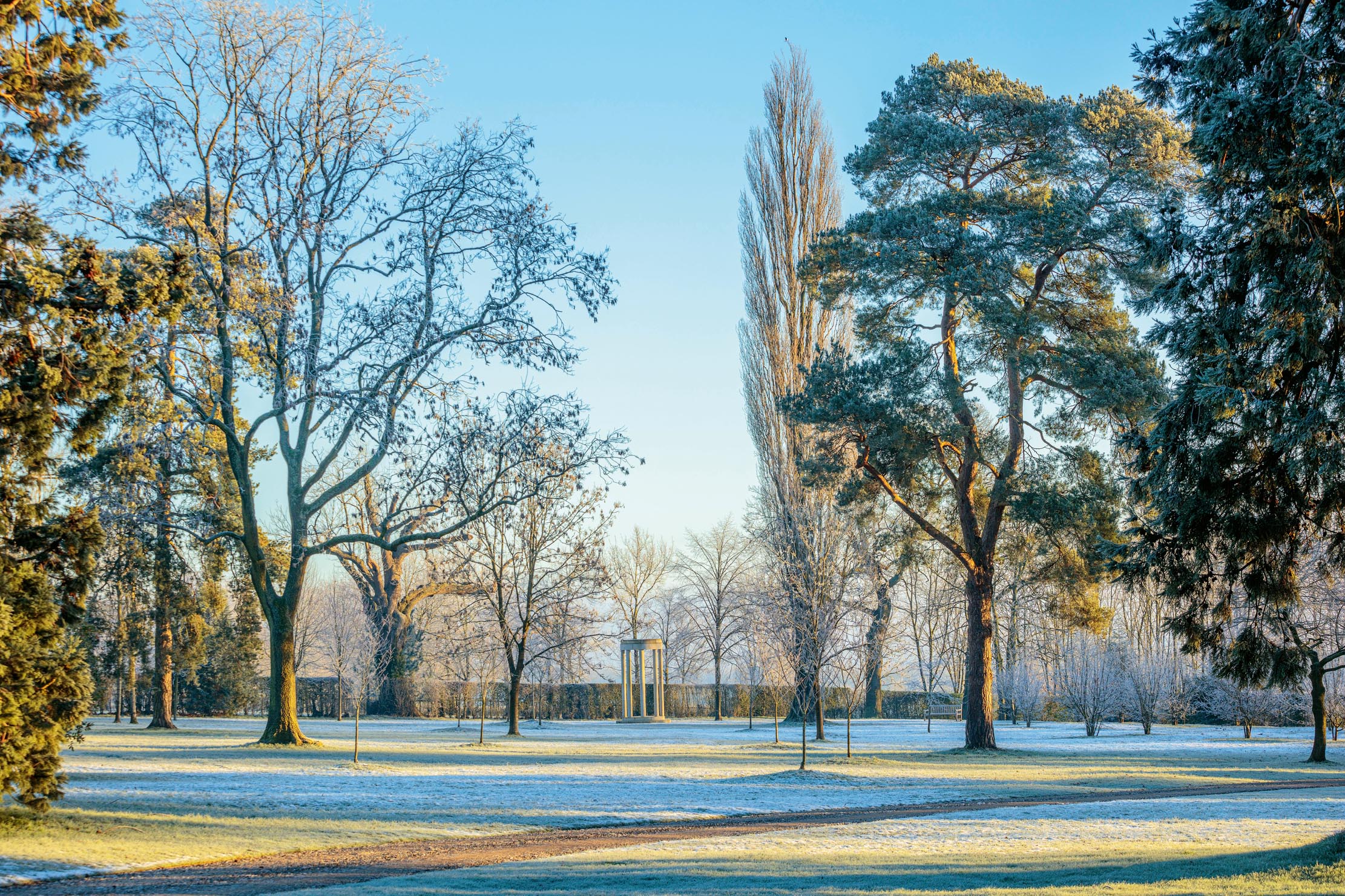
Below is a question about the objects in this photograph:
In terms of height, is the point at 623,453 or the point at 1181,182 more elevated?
the point at 1181,182

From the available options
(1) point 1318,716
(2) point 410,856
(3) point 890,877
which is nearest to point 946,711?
(1) point 1318,716

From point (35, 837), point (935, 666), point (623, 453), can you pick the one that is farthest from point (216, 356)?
point (935, 666)

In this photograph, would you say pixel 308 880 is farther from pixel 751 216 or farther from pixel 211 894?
pixel 751 216

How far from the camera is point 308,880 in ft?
29.7

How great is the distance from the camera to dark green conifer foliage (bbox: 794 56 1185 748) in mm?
21062

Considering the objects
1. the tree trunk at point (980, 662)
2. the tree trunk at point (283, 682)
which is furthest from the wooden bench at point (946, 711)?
the tree trunk at point (283, 682)

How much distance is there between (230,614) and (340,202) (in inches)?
985

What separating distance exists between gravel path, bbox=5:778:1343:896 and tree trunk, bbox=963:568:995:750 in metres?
9.03

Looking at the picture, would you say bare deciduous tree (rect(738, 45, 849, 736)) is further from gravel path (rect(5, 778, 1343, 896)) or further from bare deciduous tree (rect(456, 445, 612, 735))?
gravel path (rect(5, 778, 1343, 896))

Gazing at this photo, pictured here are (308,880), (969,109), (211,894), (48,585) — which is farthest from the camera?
(969,109)

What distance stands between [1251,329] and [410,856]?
9358 mm

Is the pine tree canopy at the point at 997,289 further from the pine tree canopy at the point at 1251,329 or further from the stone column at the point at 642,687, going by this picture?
the stone column at the point at 642,687

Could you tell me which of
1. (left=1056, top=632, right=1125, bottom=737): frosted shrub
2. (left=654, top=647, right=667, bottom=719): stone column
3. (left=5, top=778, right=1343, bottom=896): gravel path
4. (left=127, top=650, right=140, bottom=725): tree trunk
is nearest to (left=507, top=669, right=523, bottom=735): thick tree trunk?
(left=654, top=647, right=667, bottom=719): stone column

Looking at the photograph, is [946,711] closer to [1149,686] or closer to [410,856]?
[1149,686]
